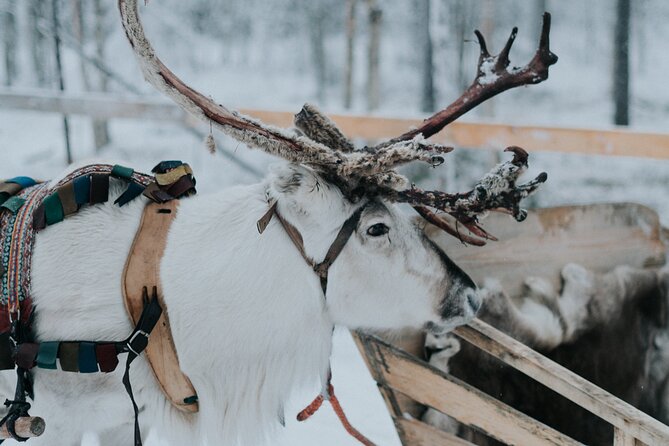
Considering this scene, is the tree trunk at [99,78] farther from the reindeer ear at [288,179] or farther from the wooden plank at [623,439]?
the wooden plank at [623,439]

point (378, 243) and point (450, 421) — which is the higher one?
point (378, 243)

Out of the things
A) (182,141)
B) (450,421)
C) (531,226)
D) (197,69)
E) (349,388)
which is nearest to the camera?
(450,421)

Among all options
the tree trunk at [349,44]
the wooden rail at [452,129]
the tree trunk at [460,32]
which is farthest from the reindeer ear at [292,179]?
the tree trunk at [460,32]

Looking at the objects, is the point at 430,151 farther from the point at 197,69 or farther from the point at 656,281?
the point at 197,69

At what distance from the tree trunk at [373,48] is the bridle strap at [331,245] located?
10.0 metres

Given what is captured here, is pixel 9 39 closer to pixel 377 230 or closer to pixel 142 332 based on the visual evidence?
pixel 142 332

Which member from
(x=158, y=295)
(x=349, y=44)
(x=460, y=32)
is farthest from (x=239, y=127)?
(x=460, y=32)

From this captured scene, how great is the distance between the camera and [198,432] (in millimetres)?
2277

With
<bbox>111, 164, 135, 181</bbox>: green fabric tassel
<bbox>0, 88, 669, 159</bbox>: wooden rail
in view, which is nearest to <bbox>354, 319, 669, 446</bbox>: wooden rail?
<bbox>111, 164, 135, 181</bbox>: green fabric tassel

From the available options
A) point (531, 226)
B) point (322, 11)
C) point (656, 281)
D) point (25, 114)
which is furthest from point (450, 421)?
point (322, 11)

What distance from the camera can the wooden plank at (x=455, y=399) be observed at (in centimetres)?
236

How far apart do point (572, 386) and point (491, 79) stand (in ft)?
3.42

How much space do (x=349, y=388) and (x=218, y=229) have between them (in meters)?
2.41

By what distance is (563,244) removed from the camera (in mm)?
3250
